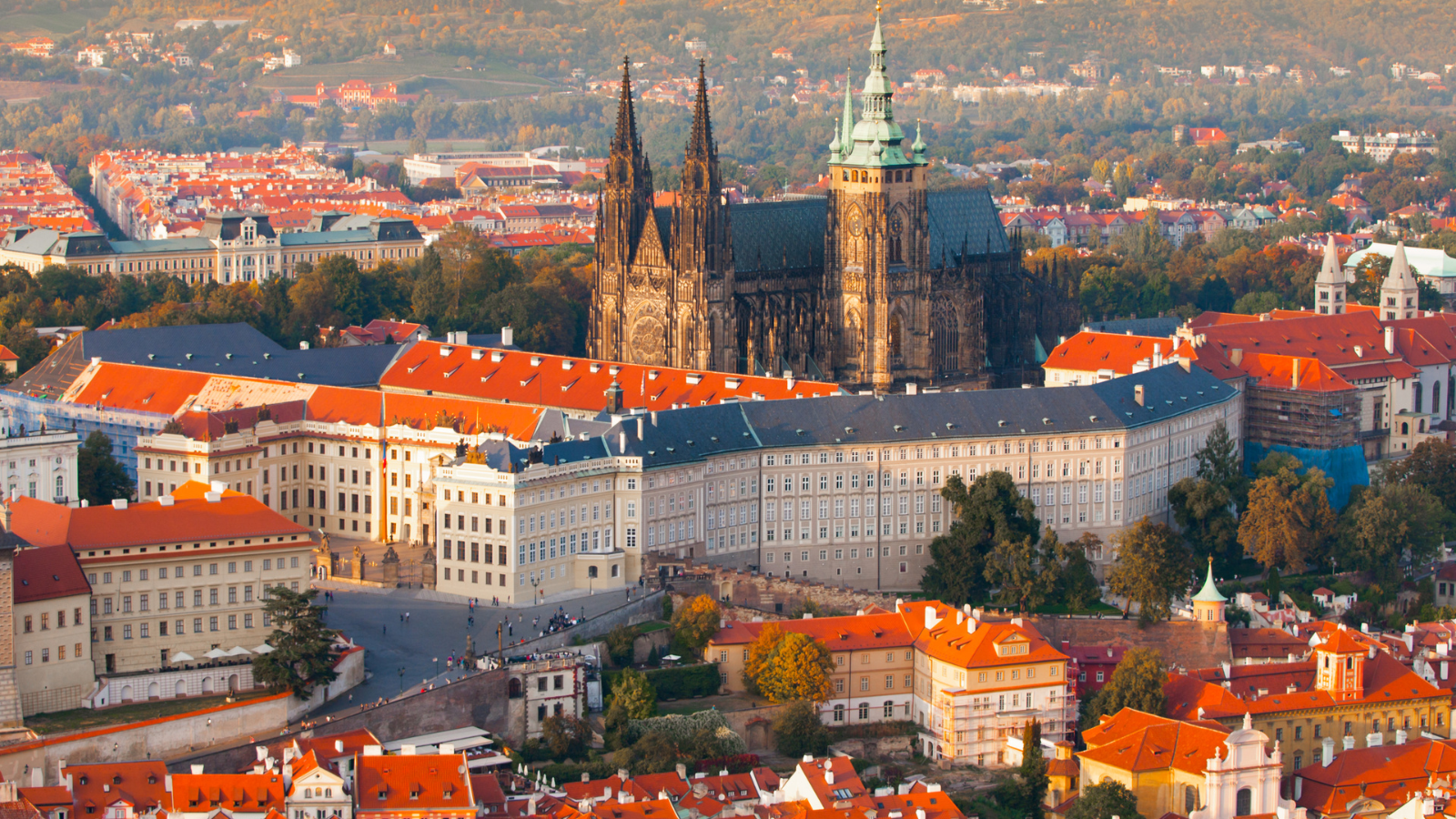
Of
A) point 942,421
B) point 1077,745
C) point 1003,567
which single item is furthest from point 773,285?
point 1077,745

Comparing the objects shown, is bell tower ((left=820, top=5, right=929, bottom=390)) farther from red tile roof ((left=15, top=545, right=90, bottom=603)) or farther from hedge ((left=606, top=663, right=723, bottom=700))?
red tile roof ((left=15, top=545, right=90, bottom=603))

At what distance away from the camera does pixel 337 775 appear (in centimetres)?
9638

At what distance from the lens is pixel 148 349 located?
155 meters

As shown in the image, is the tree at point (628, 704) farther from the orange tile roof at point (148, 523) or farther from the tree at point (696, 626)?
the orange tile roof at point (148, 523)

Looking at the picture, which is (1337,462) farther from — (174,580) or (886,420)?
(174,580)

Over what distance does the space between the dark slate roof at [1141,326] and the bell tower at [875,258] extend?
48.1 ft

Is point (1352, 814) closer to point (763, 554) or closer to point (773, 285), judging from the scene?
point (763, 554)

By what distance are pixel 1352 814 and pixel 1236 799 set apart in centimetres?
422

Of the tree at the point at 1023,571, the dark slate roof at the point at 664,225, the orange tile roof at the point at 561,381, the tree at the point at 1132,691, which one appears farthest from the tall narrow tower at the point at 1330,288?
the tree at the point at 1132,691

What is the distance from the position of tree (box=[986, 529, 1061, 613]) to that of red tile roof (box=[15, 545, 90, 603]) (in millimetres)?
39698

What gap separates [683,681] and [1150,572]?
22.8 metres

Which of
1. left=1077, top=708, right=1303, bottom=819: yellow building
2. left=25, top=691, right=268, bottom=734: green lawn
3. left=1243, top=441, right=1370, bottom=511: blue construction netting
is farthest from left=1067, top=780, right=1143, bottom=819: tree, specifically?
left=1243, top=441, right=1370, bottom=511: blue construction netting

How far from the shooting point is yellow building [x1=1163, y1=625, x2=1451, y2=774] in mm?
112750

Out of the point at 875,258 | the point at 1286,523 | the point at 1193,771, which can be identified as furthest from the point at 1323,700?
the point at 875,258
